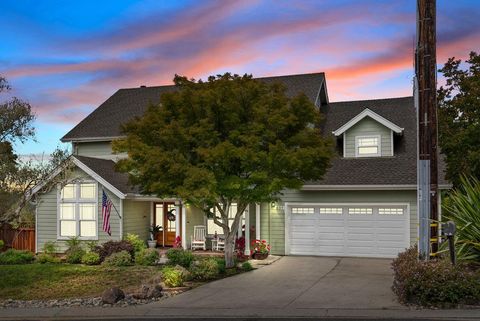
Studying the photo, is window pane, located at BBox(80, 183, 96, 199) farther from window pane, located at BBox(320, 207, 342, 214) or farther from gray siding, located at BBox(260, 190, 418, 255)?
window pane, located at BBox(320, 207, 342, 214)

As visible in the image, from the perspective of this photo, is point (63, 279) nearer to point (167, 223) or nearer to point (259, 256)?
point (259, 256)

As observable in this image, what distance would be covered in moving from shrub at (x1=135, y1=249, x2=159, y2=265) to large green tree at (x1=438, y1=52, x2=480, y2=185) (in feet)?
43.5

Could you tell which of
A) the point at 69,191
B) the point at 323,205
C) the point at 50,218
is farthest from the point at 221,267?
the point at 50,218

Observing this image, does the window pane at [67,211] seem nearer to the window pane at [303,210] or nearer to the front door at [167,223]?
the front door at [167,223]

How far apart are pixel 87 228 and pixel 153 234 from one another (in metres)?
3.17

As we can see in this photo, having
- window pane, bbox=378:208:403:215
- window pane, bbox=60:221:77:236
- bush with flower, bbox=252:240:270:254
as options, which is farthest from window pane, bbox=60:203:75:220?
window pane, bbox=378:208:403:215

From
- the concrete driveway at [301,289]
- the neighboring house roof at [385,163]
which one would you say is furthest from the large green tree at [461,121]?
the concrete driveway at [301,289]

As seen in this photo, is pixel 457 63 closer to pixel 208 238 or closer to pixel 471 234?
pixel 208 238

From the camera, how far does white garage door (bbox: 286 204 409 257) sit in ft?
72.7

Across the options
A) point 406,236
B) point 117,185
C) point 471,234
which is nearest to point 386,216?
point 406,236

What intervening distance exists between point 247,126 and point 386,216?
8.03 meters

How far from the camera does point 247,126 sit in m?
18.0

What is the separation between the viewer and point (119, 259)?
2033 centimetres

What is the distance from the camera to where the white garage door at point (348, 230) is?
22172 mm
